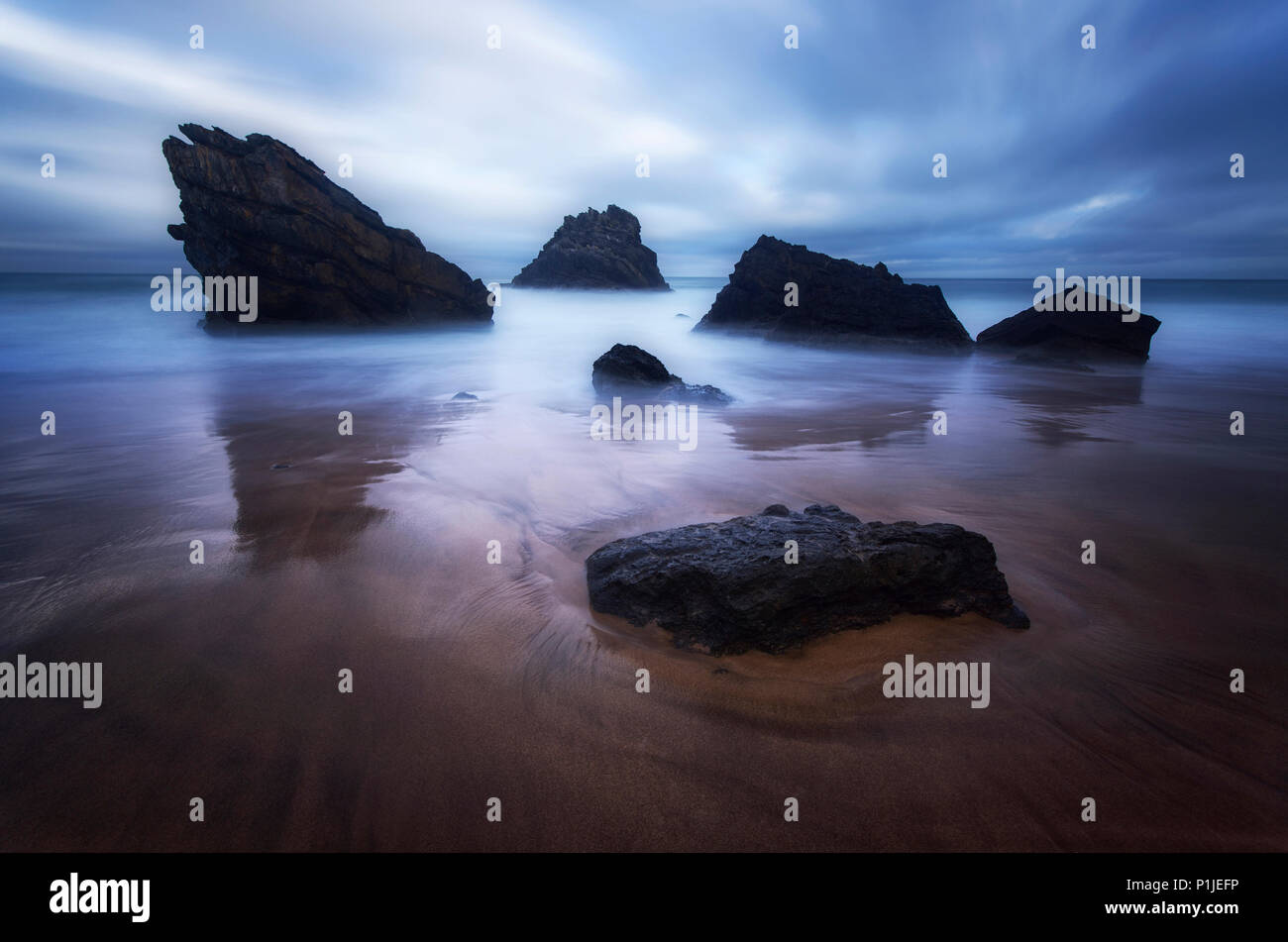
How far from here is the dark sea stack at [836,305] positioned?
24391mm

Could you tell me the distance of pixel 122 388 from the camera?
14219 mm

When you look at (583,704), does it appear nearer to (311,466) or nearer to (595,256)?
(311,466)

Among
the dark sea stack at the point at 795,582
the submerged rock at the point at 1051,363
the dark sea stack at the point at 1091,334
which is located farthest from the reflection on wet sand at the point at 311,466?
the dark sea stack at the point at 1091,334

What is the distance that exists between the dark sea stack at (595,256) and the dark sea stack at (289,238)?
199 feet

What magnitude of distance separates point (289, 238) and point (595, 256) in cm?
6647

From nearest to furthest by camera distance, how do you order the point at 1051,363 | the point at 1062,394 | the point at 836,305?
the point at 1062,394
the point at 1051,363
the point at 836,305

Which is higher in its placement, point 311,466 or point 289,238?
point 289,238

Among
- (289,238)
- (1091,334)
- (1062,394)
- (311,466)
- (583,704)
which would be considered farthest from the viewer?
(289,238)

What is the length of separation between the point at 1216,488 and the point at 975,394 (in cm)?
821

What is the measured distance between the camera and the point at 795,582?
350 centimetres

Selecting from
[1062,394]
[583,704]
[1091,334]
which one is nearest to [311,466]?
[583,704]

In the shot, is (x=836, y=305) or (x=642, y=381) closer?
(x=642, y=381)

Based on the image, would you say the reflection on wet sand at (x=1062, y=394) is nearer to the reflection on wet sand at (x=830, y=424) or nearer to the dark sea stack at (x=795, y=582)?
the reflection on wet sand at (x=830, y=424)

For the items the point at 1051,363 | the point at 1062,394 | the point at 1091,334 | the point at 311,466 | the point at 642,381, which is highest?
the point at 1091,334
